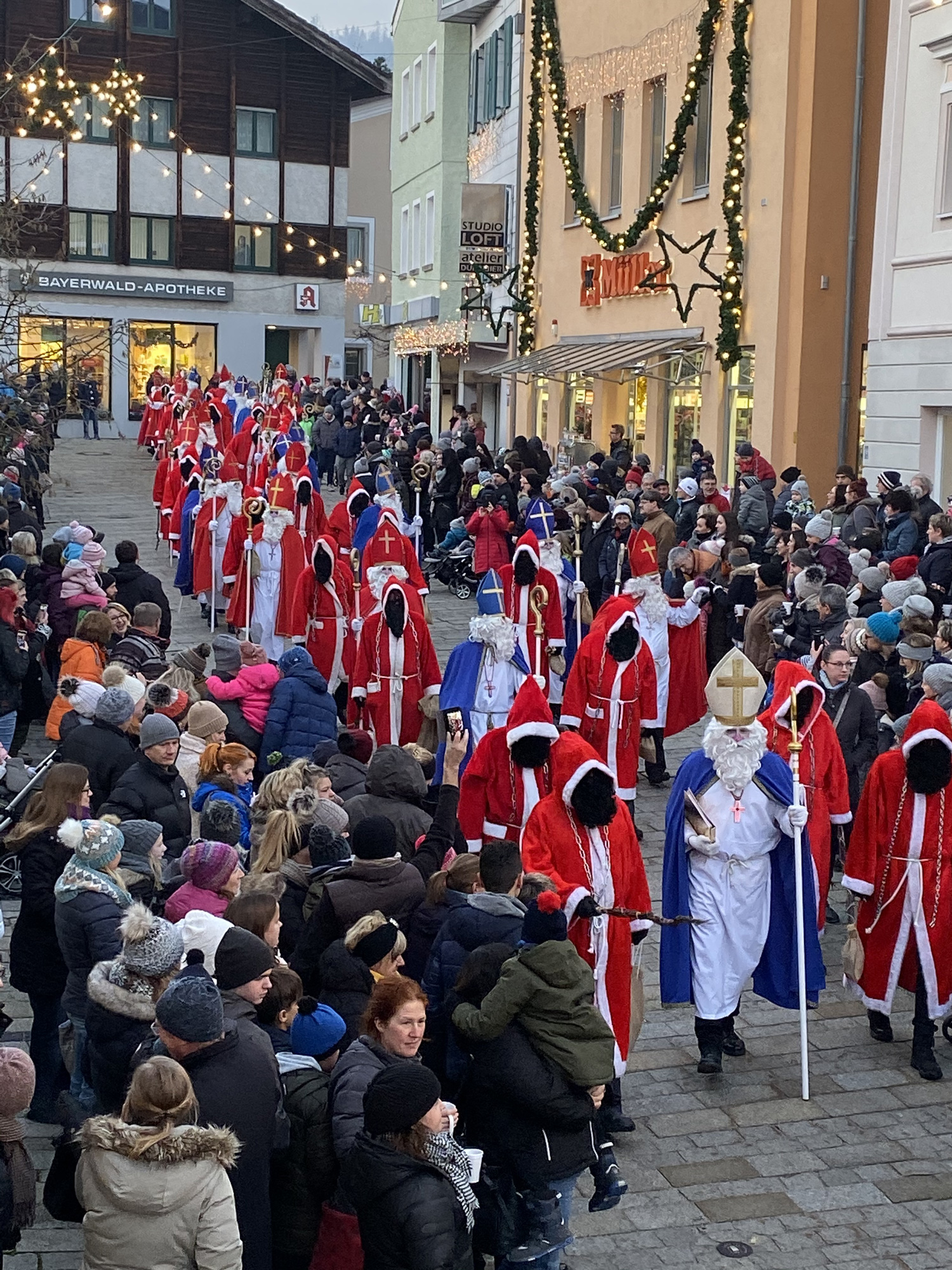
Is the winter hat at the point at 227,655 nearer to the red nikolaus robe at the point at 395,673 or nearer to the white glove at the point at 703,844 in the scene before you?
the red nikolaus robe at the point at 395,673

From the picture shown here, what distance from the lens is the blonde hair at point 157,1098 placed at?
445cm

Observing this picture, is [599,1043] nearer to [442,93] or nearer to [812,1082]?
[812,1082]

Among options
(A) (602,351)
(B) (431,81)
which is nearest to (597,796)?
(A) (602,351)

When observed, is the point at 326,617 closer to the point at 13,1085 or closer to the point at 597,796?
the point at 597,796

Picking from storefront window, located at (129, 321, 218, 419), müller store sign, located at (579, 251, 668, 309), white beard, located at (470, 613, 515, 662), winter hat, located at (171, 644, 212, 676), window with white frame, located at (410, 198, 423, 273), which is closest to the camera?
white beard, located at (470, 613, 515, 662)

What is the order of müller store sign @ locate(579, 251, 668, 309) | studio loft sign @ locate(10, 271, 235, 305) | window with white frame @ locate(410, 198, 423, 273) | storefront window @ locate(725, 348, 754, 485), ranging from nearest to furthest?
storefront window @ locate(725, 348, 754, 485), müller store sign @ locate(579, 251, 668, 309), window with white frame @ locate(410, 198, 423, 273), studio loft sign @ locate(10, 271, 235, 305)

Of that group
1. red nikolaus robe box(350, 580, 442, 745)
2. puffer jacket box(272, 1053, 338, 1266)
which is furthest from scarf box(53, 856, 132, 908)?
red nikolaus robe box(350, 580, 442, 745)

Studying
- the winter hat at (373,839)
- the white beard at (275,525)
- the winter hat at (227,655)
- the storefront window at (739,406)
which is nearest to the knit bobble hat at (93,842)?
the winter hat at (373,839)

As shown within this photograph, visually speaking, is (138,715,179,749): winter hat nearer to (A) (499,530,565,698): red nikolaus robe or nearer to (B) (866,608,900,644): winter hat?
(B) (866,608,900,644): winter hat

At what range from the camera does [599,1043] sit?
532 centimetres

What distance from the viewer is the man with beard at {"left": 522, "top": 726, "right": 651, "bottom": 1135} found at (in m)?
7.20

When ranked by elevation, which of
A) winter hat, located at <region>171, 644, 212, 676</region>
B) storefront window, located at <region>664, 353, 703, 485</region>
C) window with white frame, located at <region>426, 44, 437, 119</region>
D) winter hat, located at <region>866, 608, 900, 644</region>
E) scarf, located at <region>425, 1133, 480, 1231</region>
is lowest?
scarf, located at <region>425, 1133, 480, 1231</region>

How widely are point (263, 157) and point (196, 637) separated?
97.9 ft

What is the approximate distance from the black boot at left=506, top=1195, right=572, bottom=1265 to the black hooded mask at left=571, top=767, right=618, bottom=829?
1.98 meters
